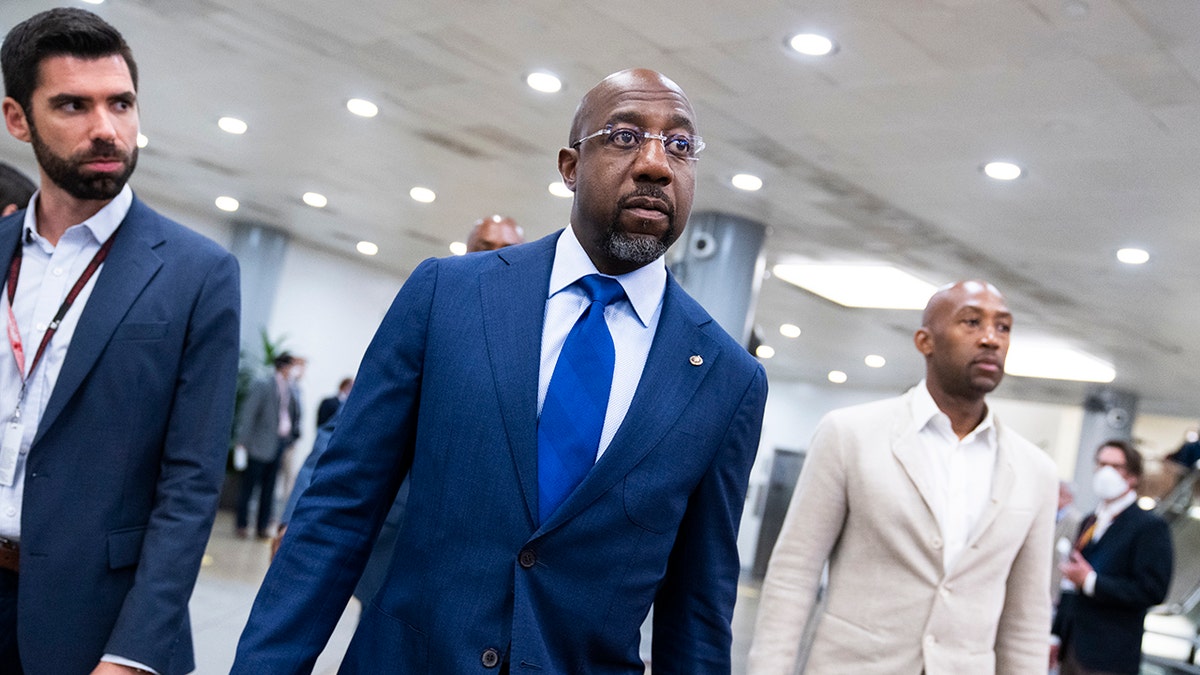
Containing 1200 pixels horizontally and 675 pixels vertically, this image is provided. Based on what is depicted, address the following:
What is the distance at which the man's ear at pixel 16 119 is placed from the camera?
241 cm

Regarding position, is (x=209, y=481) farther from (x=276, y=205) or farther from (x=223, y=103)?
(x=276, y=205)

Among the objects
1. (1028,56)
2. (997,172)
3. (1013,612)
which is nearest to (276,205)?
(997,172)

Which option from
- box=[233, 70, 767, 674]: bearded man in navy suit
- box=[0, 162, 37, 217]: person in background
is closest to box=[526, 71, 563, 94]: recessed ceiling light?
box=[0, 162, 37, 217]: person in background

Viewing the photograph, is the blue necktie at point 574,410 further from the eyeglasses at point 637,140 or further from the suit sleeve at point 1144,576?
the suit sleeve at point 1144,576

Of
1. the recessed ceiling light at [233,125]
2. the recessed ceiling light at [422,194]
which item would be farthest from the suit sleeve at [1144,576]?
the recessed ceiling light at [233,125]

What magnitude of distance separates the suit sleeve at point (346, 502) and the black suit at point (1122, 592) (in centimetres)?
586

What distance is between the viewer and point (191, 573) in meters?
2.34

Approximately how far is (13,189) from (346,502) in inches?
91.7

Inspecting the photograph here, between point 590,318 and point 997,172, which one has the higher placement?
point 997,172

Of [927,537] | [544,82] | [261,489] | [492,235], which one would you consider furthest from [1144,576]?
[261,489]

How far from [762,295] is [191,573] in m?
14.5

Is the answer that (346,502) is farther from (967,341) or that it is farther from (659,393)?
(967,341)

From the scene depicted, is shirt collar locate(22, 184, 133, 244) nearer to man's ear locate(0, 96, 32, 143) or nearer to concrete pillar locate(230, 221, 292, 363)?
man's ear locate(0, 96, 32, 143)

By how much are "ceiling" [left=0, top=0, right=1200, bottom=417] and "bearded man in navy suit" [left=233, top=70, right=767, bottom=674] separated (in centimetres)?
445
